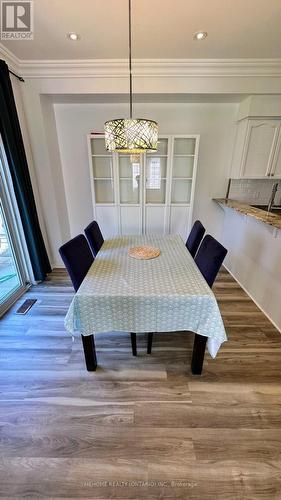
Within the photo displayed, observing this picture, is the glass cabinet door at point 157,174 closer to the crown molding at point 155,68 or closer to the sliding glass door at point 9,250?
the crown molding at point 155,68

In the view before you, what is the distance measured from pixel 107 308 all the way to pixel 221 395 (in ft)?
3.39

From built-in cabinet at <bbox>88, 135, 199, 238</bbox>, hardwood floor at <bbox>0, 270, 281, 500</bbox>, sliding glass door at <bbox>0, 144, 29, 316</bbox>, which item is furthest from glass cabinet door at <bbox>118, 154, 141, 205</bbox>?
hardwood floor at <bbox>0, 270, 281, 500</bbox>

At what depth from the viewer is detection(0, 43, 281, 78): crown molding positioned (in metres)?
2.35

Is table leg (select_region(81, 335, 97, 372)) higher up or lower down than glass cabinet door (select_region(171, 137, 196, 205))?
lower down

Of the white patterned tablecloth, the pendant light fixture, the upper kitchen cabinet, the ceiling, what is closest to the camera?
the white patterned tablecloth

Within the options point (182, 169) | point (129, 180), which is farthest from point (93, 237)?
point (182, 169)

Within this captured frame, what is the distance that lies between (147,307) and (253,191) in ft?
9.27

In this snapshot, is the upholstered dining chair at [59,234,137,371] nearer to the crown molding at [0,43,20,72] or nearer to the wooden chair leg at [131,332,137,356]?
the wooden chair leg at [131,332,137,356]

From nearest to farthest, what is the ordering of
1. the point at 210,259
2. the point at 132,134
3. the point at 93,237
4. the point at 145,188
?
the point at 132,134 → the point at 210,259 → the point at 93,237 → the point at 145,188

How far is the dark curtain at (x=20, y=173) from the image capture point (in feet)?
6.89

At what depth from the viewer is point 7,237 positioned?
8.09ft

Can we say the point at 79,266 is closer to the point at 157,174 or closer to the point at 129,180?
the point at 129,180

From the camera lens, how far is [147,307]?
4.34ft

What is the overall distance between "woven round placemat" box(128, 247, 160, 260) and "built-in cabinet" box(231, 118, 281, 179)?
189 cm
